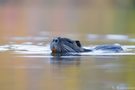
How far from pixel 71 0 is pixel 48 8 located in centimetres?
419

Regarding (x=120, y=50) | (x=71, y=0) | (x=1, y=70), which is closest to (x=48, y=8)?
(x=71, y=0)

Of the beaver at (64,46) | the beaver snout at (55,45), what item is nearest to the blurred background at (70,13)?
the beaver at (64,46)

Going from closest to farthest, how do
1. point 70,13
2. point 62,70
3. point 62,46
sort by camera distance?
1. point 62,70
2. point 62,46
3. point 70,13

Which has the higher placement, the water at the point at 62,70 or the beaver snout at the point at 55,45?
the beaver snout at the point at 55,45

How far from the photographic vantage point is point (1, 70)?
245 inches

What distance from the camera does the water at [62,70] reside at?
5.24 m

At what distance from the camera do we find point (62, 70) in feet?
20.4

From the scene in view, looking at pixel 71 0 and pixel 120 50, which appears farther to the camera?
pixel 71 0

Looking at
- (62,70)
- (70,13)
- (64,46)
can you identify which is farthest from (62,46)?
(70,13)

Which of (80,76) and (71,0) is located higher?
(71,0)

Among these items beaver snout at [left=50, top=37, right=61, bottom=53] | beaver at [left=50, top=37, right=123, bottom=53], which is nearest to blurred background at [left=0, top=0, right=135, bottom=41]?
beaver at [left=50, top=37, right=123, bottom=53]

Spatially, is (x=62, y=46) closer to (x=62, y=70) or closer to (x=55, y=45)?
(x=55, y=45)

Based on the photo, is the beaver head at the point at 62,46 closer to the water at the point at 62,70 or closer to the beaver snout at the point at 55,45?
the beaver snout at the point at 55,45

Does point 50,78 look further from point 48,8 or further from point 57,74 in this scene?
point 48,8
